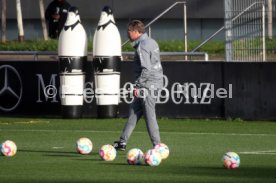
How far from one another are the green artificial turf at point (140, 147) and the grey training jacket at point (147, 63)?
1.21 metres

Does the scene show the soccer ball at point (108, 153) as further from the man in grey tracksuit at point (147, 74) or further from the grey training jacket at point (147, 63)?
the grey training jacket at point (147, 63)

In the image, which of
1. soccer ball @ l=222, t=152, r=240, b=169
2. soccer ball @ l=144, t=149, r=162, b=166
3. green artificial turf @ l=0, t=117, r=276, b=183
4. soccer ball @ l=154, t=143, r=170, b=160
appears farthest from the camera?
soccer ball @ l=154, t=143, r=170, b=160

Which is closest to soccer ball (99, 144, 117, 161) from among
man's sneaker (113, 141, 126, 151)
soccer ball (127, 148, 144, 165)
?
soccer ball (127, 148, 144, 165)

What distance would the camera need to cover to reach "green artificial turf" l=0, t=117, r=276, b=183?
1603 cm

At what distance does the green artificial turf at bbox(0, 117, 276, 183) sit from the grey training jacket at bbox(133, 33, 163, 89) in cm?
121

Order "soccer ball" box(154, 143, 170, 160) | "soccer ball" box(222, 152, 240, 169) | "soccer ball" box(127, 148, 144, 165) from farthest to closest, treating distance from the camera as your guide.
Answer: "soccer ball" box(154, 143, 170, 160)
"soccer ball" box(127, 148, 144, 165)
"soccer ball" box(222, 152, 240, 169)

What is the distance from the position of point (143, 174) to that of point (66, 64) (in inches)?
470

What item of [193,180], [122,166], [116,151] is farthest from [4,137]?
[193,180]

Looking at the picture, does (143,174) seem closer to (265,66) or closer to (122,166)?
(122,166)

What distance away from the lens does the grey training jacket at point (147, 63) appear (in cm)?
1872

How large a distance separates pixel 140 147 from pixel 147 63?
7.67ft

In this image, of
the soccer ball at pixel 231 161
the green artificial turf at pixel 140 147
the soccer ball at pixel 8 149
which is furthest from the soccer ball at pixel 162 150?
the soccer ball at pixel 8 149

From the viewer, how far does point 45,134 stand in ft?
77.7

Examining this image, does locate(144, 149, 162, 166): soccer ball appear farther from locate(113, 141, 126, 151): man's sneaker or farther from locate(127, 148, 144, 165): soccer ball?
locate(113, 141, 126, 151): man's sneaker
